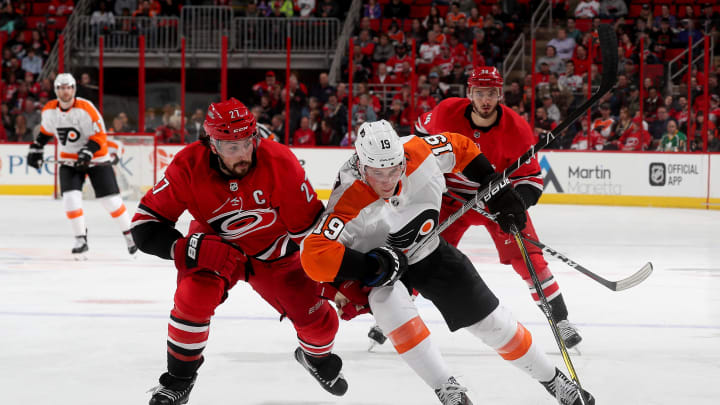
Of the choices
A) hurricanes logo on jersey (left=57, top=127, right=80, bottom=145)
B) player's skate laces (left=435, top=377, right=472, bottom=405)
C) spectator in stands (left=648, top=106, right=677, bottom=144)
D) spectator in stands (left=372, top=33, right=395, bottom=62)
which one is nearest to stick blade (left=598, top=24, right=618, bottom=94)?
player's skate laces (left=435, top=377, right=472, bottom=405)

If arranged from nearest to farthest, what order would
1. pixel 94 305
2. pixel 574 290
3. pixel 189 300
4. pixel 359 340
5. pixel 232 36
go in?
pixel 189 300 → pixel 359 340 → pixel 94 305 → pixel 574 290 → pixel 232 36

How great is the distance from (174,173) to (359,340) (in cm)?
135

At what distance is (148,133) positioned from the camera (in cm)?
1124

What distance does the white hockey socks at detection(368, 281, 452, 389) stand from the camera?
98.1 inches

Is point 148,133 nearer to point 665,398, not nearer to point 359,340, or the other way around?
point 359,340

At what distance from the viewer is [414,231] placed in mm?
2672

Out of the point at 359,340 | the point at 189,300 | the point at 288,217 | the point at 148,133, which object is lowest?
the point at 148,133

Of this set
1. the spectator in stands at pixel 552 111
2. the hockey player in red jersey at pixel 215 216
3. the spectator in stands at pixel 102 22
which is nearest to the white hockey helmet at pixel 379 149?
the hockey player in red jersey at pixel 215 216

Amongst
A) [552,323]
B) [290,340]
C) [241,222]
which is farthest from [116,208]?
[552,323]

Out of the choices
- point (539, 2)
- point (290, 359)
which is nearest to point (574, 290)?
point (290, 359)

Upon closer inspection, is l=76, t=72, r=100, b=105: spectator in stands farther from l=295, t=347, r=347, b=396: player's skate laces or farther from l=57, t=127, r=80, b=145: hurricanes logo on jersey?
l=295, t=347, r=347, b=396: player's skate laces

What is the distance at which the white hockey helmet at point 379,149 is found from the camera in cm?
246

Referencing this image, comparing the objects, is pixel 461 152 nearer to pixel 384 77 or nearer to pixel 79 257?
pixel 79 257

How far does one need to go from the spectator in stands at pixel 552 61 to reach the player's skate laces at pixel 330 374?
9.10m
